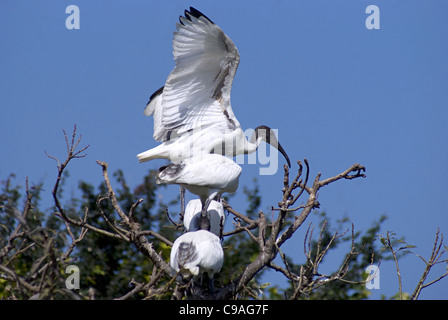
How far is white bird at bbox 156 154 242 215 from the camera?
620cm

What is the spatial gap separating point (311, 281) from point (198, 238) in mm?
833

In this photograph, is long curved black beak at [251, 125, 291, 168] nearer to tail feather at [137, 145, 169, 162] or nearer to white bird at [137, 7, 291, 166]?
white bird at [137, 7, 291, 166]

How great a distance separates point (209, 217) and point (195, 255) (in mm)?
964

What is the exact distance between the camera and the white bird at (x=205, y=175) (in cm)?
620

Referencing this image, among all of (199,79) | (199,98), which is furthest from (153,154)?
(199,79)

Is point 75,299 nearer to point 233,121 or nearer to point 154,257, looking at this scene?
point 154,257

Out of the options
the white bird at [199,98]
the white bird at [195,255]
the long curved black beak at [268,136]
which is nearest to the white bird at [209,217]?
the white bird at [199,98]

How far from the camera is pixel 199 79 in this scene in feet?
22.5

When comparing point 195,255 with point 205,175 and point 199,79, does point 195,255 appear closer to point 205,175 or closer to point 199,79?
point 205,175

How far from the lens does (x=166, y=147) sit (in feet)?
22.6

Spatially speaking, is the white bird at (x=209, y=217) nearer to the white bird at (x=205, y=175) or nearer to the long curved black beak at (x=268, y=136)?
the white bird at (x=205, y=175)

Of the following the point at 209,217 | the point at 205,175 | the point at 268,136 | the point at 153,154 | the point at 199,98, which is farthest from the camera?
the point at 268,136
